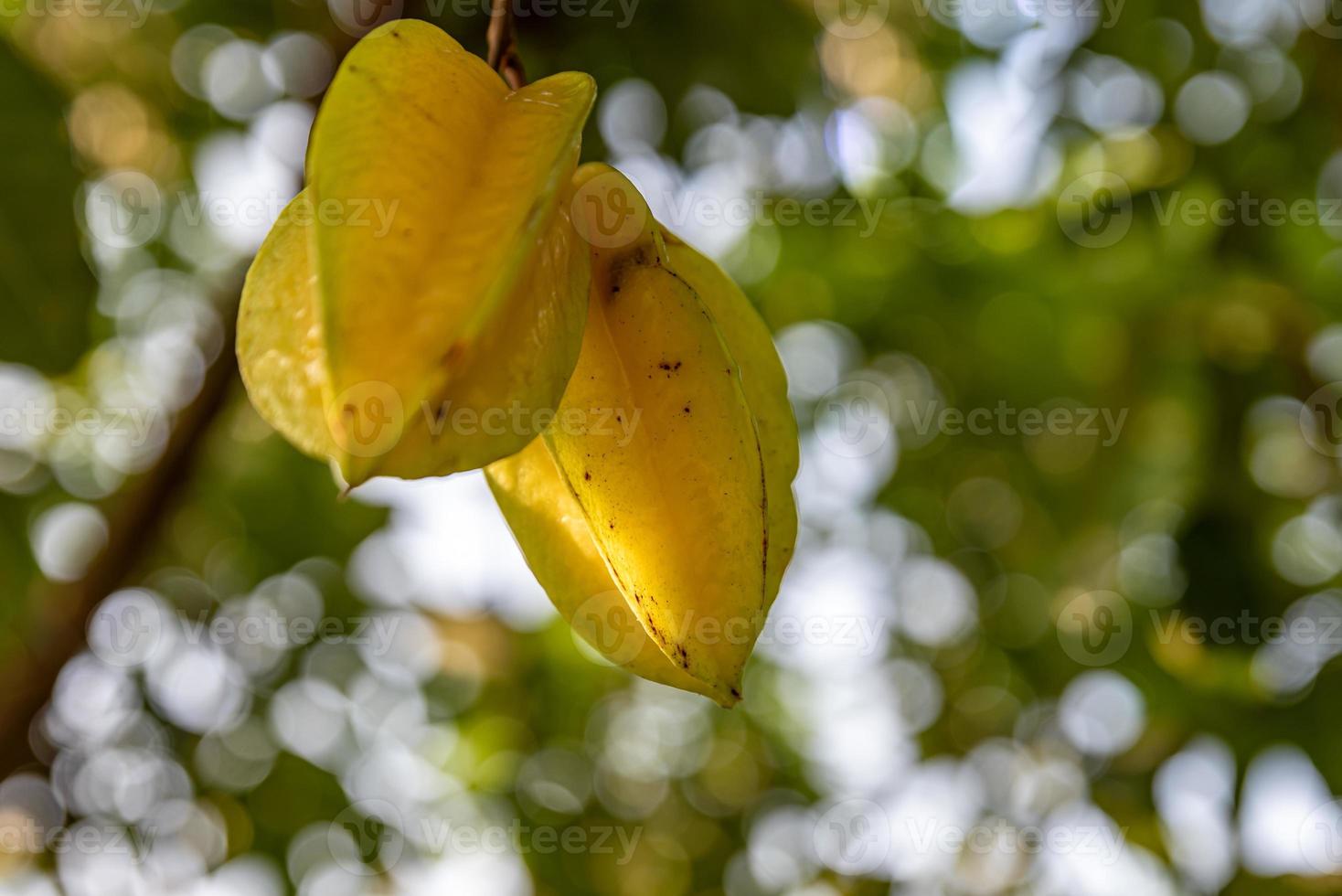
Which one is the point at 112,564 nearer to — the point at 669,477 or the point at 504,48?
the point at 504,48

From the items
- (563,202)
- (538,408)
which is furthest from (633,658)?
(563,202)

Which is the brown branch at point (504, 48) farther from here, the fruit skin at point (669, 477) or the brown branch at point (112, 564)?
the brown branch at point (112, 564)

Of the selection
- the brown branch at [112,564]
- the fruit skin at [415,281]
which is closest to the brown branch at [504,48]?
the fruit skin at [415,281]

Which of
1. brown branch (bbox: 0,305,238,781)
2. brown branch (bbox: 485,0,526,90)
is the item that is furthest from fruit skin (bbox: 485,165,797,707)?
brown branch (bbox: 0,305,238,781)

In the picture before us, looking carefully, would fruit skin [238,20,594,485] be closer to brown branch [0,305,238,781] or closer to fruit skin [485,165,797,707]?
fruit skin [485,165,797,707]

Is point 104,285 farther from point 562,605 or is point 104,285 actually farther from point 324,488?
point 562,605

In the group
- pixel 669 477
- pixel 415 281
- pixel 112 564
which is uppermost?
pixel 415 281

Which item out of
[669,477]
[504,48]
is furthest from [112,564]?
[669,477]
